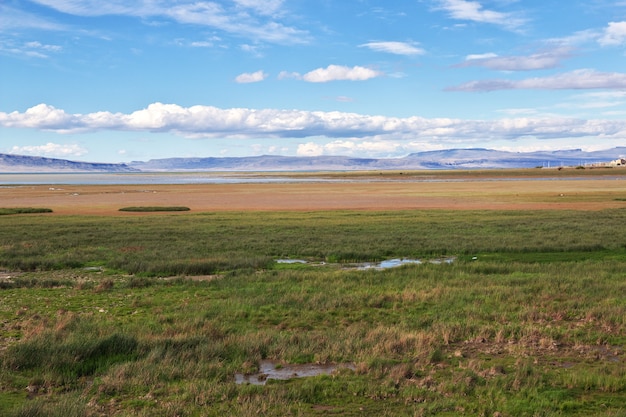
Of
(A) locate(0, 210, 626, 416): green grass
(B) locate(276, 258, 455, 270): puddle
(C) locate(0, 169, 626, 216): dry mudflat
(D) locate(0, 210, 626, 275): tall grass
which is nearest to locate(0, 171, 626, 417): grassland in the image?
(A) locate(0, 210, 626, 416): green grass

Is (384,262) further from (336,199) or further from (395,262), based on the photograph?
(336,199)

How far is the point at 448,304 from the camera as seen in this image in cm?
1711

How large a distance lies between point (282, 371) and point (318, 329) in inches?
131

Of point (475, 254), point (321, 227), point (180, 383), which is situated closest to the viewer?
point (180, 383)

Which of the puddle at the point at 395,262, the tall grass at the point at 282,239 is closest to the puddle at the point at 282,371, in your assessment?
the tall grass at the point at 282,239

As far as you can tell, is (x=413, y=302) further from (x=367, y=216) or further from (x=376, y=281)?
(x=367, y=216)

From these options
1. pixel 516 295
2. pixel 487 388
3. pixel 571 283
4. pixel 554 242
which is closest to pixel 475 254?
pixel 554 242

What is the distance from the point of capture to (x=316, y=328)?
15023 mm

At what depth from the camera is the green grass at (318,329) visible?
32.7 ft

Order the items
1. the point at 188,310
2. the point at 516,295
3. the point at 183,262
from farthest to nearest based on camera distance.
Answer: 1. the point at 183,262
2. the point at 516,295
3. the point at 188,310

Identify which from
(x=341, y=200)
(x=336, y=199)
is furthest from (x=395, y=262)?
(x=336, y=199)

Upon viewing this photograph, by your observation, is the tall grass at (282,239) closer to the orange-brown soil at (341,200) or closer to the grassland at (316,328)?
the grassland at (316,328)

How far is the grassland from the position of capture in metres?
9.96

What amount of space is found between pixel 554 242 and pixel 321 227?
51.8 feet
